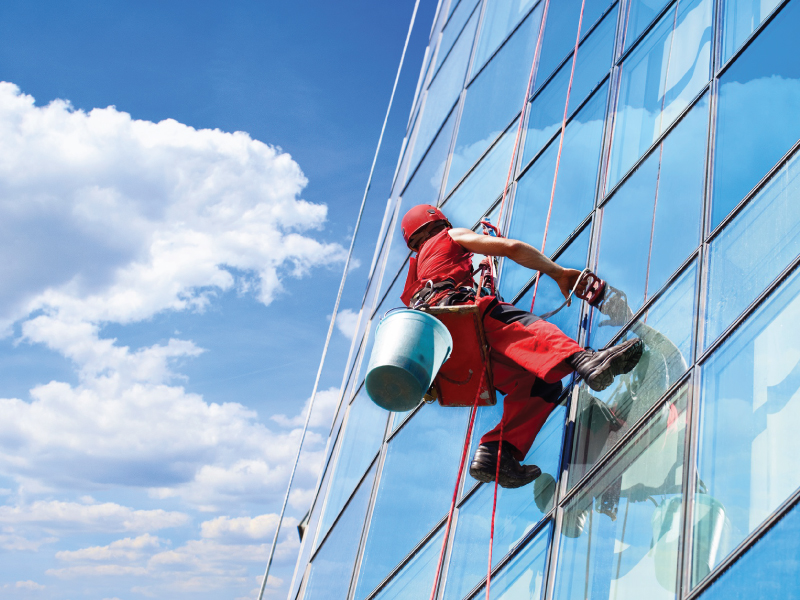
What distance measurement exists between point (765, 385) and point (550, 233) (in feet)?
9.19

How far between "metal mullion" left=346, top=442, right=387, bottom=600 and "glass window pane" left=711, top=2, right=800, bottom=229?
13.0 ft

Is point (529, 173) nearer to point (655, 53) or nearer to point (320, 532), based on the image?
point (655, 53)

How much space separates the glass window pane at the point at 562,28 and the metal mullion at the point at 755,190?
371 cm

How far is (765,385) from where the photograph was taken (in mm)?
3332

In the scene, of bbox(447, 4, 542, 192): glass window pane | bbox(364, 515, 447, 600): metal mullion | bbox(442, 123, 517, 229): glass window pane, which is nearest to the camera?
bbox(364, 515, 447, 600): metal mullion

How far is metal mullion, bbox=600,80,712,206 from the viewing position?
16.4 ft

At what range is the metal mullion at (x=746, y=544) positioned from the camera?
9.41ft

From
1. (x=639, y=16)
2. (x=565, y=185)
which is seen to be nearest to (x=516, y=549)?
(x=565, y=185)

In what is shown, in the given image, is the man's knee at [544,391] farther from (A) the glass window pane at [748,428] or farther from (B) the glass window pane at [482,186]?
(B) the glass window pane at [482,186]

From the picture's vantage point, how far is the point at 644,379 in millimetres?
3990

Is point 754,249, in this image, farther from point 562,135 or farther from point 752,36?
point 562,135

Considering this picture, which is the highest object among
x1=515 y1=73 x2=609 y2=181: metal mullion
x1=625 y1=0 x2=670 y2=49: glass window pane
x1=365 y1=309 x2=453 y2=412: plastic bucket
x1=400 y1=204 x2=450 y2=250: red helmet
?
x1=625 y1=0 x2=670 y2=49: glass window pane

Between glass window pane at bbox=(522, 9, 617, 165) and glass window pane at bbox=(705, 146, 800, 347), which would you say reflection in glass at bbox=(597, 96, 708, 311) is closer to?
glass window pane at bbox=(705, 146, 800, 347)

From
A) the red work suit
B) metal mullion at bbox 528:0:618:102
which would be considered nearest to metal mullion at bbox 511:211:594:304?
the red work suit
